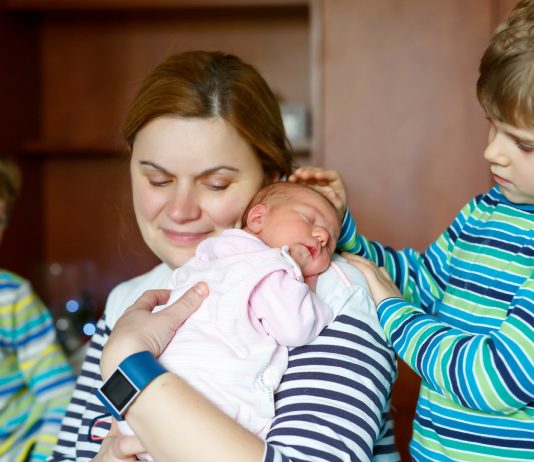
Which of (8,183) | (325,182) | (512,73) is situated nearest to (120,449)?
(325,182)

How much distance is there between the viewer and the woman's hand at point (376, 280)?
49.3 inches

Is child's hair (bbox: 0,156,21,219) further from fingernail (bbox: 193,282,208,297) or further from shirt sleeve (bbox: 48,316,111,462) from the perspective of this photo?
A: fingernail (bbox: 193,282,208,297)

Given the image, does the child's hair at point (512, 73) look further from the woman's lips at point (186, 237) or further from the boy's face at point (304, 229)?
the woman's lips at point (186, 237)

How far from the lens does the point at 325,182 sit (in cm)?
149

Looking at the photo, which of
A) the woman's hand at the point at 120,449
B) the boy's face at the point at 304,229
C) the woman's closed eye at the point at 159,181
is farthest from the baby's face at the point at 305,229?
the woman's hand at the point at 120,449

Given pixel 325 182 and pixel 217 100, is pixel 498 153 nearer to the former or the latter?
pixel 325 182

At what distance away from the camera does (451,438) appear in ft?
3.93

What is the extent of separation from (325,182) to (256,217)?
0.24 meters

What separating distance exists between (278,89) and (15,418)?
6.01 ft

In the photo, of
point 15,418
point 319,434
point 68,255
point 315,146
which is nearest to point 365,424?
point 319,434

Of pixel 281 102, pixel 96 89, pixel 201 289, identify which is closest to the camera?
pixel 201 289

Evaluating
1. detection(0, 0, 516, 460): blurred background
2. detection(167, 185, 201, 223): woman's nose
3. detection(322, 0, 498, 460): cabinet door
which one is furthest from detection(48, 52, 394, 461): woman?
detection(322, 0, 498, 460): cabinet door

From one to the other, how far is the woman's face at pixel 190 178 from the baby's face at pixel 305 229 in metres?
0.15

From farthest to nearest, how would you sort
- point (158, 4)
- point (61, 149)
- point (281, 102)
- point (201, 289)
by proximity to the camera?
point (61, 149) < point (281, 102) < point (158, 4) < point (201, 289)
